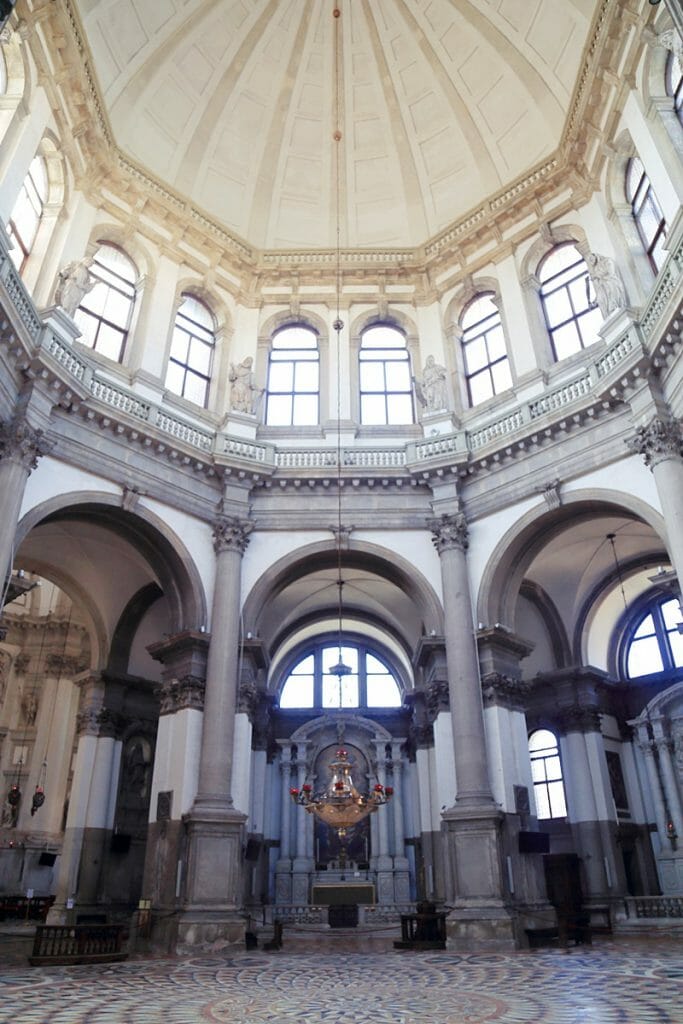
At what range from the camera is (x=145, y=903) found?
46.0ft

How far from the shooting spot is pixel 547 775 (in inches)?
776

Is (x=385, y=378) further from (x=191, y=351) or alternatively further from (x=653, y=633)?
(x=653, y=633)

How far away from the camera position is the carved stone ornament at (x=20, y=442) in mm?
12734

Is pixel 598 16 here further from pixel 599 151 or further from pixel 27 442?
pixel 27 442

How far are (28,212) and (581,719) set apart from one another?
710 inches

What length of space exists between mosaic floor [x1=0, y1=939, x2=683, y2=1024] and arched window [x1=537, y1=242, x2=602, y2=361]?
1264 cm

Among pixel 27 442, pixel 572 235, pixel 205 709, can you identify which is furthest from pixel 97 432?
pixel 572 235

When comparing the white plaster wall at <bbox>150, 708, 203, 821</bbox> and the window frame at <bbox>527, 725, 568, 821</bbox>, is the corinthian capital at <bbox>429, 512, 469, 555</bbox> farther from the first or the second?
the white plaster wall at <bbox>150, 708, 203, 821</bbox>

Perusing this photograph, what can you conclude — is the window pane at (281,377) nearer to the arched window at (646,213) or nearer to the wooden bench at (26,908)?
the arched window at (646,213)

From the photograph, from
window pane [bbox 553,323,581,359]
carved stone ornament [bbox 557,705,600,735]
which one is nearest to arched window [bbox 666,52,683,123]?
window pane [bbox 553,323,581,359]

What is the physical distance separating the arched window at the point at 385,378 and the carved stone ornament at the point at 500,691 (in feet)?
23.7

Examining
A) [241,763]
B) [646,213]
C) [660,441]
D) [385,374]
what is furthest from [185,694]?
[646,213]

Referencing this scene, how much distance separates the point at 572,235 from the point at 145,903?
18.0 metres

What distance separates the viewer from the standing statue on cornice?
606 inches
